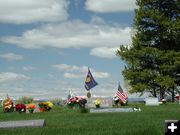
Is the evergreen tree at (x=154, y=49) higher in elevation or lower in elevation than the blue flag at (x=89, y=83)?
higher

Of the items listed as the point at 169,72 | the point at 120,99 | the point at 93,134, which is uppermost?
the point at 169,72

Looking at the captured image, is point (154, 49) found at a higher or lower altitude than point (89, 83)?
higher

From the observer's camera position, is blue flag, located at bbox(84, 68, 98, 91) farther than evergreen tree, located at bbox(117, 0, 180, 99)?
No

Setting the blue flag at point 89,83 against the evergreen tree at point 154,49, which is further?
the evergreen tree at point 154,49

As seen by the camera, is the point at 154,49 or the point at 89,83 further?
the point at 154,49

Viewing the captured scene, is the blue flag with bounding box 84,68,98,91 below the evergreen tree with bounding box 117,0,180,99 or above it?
below

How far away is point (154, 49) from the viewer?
58.1 meters

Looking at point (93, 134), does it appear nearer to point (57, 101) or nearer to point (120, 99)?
point (120, 99)

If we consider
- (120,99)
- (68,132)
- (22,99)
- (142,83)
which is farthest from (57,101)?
(68,132)

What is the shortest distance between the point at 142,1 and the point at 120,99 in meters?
19.8

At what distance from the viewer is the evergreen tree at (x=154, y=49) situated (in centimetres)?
5812

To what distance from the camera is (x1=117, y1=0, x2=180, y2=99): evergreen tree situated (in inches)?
2288

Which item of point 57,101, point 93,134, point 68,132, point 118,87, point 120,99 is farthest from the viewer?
point 57,101

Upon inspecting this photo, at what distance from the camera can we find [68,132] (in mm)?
17031
